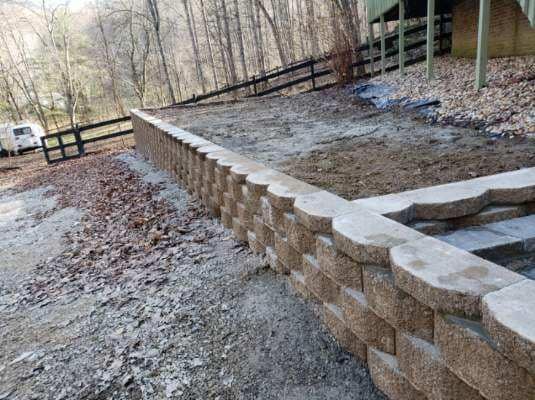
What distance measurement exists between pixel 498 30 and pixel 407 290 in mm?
10310

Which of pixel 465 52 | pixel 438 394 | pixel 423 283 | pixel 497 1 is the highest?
pixel 497 1

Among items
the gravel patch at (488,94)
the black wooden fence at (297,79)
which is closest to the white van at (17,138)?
the black wooden fence at (297,79)

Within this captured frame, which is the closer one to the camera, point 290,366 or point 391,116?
point 290,366

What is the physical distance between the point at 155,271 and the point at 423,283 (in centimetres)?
275

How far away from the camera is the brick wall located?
27.9 ft

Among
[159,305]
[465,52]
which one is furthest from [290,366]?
[465,52]

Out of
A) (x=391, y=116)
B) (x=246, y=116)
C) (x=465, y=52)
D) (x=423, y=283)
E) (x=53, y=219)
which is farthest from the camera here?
(x=465, y=52)

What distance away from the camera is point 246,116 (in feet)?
30.1

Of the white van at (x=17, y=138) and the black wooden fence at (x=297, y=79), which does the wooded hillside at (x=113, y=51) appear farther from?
the black wooden fence at (x=297, y=79)

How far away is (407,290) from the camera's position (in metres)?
1.44

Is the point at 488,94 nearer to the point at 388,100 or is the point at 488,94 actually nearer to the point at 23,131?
the point at 388,100

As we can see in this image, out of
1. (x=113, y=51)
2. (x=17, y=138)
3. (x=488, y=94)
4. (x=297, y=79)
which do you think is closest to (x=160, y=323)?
(x=488, y=94)

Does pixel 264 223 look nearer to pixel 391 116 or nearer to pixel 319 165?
pixel 319 165

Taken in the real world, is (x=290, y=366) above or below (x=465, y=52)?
below
